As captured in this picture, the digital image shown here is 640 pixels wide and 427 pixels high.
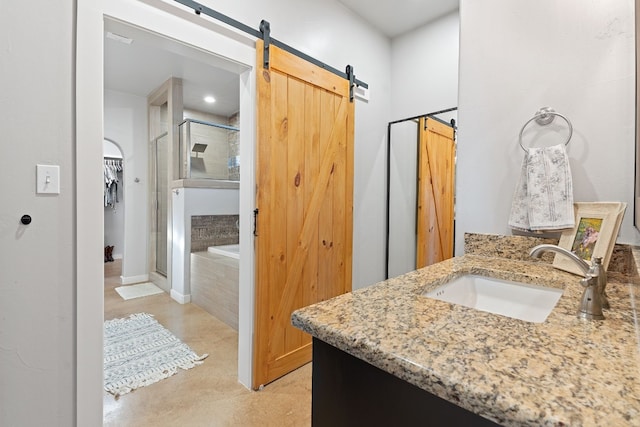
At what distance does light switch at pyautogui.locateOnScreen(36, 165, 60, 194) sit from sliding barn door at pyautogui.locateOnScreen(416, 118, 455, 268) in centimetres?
203

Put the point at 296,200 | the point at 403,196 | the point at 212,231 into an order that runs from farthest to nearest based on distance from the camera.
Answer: the point at 212,231, the point at 403,196, the point at 296,200

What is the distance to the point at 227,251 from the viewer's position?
3.36 m

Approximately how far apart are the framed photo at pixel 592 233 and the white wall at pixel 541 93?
104mm

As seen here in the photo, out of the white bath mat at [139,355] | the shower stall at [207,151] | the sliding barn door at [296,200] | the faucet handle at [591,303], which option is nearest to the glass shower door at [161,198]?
the shower stall at [207,151]

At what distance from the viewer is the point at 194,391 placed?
182cm

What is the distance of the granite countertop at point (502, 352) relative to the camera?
1.36ft

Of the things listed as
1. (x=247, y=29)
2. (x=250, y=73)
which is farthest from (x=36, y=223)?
(x=247, y=29)

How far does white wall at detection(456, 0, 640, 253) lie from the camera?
122 cm

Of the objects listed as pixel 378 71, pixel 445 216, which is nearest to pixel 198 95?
pixel 378 71

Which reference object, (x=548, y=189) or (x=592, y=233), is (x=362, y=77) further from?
(x=592, y=233)

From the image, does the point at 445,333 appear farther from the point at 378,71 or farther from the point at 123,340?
the point at 123,340

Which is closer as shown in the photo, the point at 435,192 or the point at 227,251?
the point at 435,192

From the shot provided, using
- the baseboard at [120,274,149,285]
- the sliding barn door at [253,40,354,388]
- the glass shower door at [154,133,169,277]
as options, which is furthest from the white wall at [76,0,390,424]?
the baseboard at [120,274,149,285]

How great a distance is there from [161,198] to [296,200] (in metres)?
2.86
